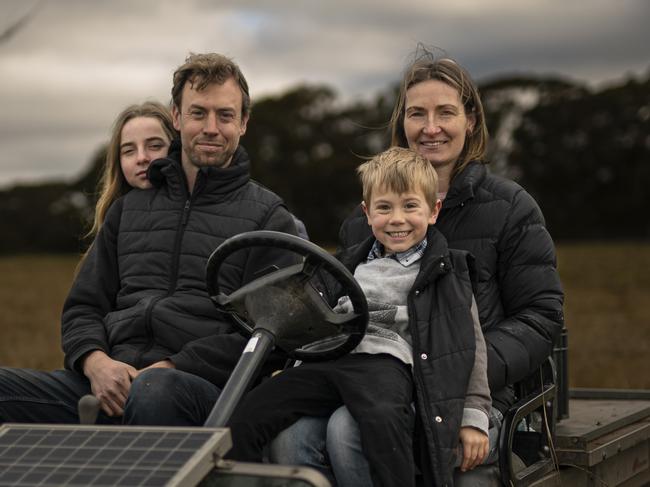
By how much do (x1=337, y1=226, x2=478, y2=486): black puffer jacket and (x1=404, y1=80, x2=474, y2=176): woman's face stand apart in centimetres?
76

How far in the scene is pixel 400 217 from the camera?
3695 millimetres

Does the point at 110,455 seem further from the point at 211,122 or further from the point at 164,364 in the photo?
the point at 211,122

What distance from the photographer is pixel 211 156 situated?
4.43 metres

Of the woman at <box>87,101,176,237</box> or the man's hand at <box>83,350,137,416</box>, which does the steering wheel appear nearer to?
the man's hand at <box>83,350,137,416</box>

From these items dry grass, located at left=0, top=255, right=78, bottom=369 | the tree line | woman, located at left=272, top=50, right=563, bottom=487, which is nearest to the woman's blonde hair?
woman, located at left=272, top=50, right=563, bottom=487

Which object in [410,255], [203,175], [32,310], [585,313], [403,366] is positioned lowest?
[585,313]

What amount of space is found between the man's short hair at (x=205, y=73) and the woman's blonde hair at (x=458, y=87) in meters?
0.71

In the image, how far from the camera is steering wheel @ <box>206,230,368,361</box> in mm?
3299

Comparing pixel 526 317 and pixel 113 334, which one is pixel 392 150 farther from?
pixel 113 334

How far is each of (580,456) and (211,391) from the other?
153 centimetres

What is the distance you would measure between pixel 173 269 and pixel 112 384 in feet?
1.87

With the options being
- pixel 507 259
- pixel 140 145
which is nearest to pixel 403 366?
pixel 507 259

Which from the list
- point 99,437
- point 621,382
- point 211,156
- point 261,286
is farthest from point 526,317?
point 621,382

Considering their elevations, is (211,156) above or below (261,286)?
above
